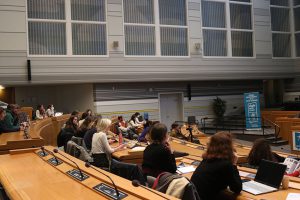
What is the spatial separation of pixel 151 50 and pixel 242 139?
20.2 ft

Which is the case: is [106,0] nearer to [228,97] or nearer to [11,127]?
[228,97]

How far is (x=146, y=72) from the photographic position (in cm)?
1702

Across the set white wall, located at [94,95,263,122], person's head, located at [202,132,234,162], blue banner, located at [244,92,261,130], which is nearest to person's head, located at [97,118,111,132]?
person's head, located at [202,132,234,162]

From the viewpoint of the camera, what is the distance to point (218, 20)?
19.2m

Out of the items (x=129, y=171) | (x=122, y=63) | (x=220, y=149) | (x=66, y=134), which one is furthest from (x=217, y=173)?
(x=122, y=63)

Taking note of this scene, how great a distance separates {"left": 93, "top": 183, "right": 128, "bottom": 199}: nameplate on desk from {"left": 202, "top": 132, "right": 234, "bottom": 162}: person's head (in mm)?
1256

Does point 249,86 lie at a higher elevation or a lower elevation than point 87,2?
lower

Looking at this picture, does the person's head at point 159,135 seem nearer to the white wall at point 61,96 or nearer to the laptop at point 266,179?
the laptop at point 266,179

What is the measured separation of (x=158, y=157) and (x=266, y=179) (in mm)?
1289

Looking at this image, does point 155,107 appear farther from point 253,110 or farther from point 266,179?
point 266,179

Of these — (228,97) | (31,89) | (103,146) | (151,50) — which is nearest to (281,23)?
(228,97)

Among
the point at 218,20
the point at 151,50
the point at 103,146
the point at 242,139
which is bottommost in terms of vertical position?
the point at 242,139

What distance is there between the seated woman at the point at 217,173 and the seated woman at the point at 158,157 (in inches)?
28.9

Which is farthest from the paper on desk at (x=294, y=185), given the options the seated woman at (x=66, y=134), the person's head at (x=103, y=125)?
the seated woman at (x=66, y=134)
